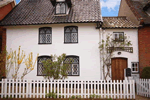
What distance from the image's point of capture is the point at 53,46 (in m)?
13.2

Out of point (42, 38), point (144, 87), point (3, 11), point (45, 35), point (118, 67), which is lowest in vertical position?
point (144, 87)

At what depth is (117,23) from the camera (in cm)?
1370

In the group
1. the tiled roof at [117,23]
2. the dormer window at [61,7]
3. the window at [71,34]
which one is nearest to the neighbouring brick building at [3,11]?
the dormer window at [61,7]

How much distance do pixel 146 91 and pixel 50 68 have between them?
6.27m

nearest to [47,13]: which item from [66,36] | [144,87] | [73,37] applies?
[66,36]

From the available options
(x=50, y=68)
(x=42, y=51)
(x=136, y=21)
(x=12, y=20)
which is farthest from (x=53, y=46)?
(x=136, y=21)

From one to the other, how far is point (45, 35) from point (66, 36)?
6.25ft

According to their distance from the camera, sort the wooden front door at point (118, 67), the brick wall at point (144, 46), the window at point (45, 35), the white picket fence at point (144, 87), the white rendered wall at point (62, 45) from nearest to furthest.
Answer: the white picket fence at point (144, 87)
the brick wall at point (144, 46)
the white rendered wall at point (62, 45)
the wooden front door at point (118, 67)
the window at point (45, 35)

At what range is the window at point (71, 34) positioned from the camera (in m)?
13.2

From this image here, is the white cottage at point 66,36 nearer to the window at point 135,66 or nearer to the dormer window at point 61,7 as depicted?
the dormer window at point 61,7

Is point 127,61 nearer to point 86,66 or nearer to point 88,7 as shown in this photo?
point 86,66

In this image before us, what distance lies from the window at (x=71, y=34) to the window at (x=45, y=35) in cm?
145

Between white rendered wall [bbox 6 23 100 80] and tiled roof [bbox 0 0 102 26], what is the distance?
1.82 ft

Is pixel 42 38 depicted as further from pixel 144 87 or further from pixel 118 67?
pixel 144 87
